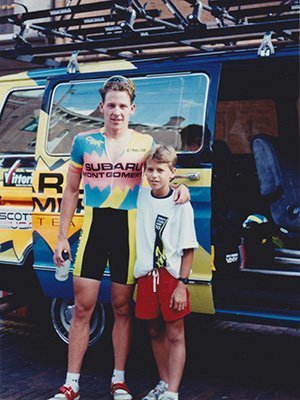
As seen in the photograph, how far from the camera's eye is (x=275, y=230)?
6168 millimetres

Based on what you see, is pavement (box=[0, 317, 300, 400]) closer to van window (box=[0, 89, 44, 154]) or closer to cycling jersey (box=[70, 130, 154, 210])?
cycling jersey (box=[70, 130, 154, 210])

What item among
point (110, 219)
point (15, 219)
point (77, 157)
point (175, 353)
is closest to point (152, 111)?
point (77, 157)

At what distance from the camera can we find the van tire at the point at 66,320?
578 cm

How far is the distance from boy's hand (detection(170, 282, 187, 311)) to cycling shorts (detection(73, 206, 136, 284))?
0.35 m

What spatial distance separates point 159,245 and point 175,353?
0.69 metres

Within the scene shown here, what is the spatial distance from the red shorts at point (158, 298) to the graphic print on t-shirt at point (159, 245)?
1.9 inches

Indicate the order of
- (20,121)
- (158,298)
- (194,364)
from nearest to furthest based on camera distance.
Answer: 1. (158,298)
2. (194,364)
3. (20,121)

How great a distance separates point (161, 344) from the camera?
465 centimetres

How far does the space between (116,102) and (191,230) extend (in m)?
0.98

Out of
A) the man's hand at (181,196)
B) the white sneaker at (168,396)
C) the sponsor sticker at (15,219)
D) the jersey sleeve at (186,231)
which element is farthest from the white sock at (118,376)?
the sponsor sticker at (15,219)

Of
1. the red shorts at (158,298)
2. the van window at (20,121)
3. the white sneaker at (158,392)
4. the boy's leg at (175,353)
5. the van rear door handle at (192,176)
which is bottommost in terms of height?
the white sneaker at (158,392)

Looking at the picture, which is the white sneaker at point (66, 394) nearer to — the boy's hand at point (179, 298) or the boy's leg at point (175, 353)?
the boy's leg at point (175, 353)

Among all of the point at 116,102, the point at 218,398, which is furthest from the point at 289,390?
the point at 116,102

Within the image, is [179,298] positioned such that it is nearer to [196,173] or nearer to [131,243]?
[131,243]
